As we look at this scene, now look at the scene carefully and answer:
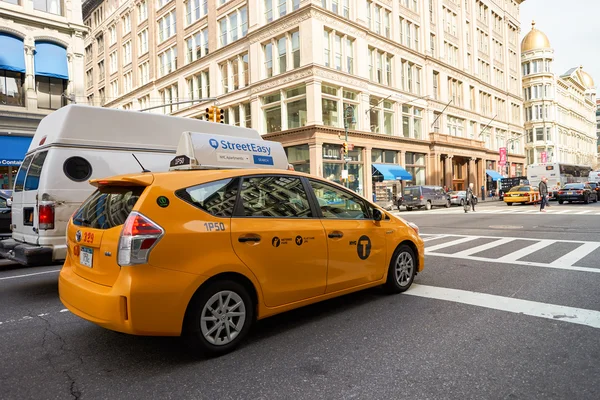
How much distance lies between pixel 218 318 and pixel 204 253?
0.62 meters

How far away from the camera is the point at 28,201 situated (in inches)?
267

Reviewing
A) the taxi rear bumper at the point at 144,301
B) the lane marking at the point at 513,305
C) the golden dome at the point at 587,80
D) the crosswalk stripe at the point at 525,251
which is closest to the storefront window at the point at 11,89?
the taxi rear bumper at the point at 144,301

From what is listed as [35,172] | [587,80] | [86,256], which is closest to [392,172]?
[35,172]

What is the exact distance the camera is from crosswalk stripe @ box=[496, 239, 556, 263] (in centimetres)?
795

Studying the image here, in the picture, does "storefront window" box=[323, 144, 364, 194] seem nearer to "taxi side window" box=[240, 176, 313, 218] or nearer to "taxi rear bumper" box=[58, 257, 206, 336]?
"taxi side window" box=[240, 176, 313, 218]

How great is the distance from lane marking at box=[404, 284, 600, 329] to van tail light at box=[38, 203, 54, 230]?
557 centimetres

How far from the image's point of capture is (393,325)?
430cm

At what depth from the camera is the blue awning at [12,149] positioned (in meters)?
20.5

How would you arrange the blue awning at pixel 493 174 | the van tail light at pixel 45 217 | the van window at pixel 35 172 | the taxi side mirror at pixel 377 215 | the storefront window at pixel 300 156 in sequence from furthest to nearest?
the blue awning at pixel 493 174
the storefront window at pixel 300 156
the van window at pixel 35 172
the van tail light at pixel 45 217
the taxi side mirror at pixel 377 215

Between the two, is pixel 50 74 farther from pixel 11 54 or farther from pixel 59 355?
pixel 59 355

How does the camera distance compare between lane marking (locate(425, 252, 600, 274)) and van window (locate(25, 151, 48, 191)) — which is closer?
van window (locate(25, 151, 48, 191))

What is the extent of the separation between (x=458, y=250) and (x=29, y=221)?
8.67m

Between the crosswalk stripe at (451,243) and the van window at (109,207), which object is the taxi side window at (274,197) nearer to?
the van window at (109,207)

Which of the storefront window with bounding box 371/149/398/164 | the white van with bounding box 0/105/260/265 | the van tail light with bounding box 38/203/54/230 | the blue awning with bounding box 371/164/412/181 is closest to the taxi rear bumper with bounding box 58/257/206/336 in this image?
the white van with bounding box 0/105/260/265
